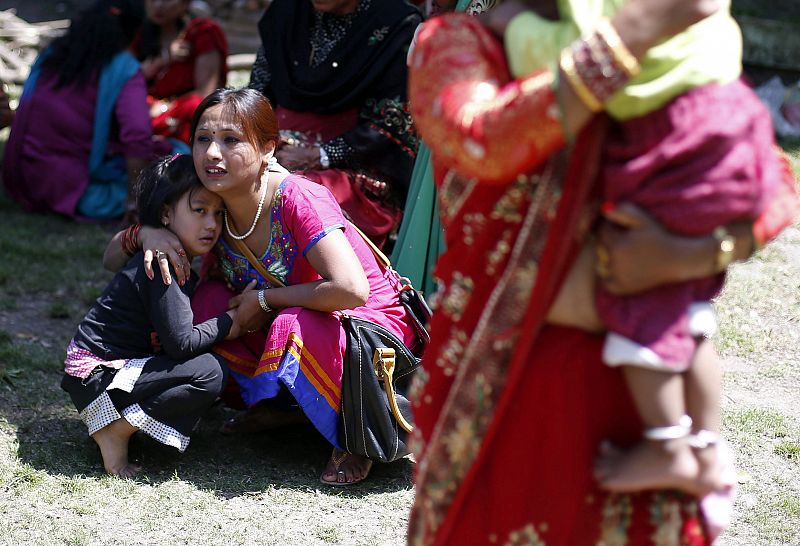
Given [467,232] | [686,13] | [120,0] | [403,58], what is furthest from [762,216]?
[120,0]

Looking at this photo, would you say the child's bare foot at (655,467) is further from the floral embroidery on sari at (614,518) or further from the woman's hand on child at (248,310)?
the woman's hand on child at (248,310)

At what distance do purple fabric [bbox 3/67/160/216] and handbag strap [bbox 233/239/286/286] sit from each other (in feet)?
9.14

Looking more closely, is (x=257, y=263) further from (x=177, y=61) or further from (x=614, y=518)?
(x=177, y=61)

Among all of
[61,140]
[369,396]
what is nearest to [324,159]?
[369,396]

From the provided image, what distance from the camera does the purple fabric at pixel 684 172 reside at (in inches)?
58.9

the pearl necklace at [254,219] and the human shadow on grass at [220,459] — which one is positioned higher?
the pearl necklace at [254,219]

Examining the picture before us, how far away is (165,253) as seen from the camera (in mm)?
3287

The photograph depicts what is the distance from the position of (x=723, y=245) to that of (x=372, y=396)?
1919 mm

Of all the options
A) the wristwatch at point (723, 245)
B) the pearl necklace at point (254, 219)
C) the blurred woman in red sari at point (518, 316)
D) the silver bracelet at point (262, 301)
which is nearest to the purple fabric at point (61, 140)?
the pearl necklace at point (254, 219)

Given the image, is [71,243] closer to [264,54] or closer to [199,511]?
[264,54]

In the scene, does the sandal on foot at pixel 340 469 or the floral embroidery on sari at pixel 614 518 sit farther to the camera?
the sandal on foot at pixel 340 469

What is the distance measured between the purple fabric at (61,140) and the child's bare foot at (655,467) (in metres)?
4.78

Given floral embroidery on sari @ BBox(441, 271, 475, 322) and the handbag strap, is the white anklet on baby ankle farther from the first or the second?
the handbag strap

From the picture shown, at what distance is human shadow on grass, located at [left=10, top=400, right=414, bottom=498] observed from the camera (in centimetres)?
338
